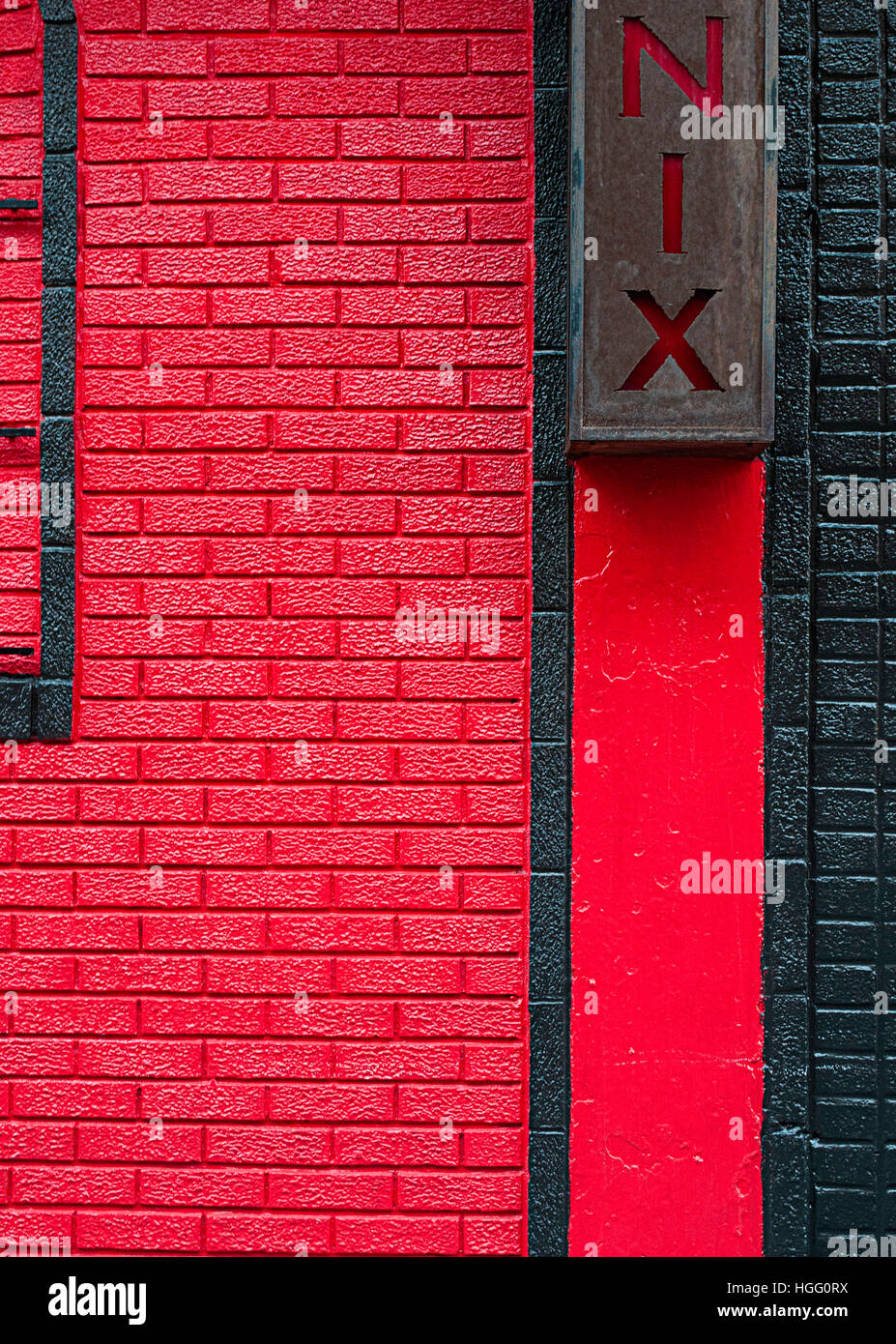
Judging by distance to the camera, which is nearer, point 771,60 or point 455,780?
point 771,60

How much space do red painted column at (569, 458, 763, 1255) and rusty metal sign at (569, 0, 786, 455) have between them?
1.04ft

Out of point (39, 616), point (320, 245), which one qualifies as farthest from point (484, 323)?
point (39, 616)

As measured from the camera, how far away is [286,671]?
2838 mm

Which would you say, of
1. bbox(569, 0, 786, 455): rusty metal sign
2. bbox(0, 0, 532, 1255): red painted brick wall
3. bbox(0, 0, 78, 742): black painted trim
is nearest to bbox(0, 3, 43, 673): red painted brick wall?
bbox(0, 0, 78, 742): black painted trim

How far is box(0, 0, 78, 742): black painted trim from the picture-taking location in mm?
2846

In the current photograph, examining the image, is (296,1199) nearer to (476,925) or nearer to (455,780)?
(476,925)

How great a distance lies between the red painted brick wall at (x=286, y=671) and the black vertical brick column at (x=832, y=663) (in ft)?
2.73

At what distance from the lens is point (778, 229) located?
2.82 m

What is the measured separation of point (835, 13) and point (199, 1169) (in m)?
4.17

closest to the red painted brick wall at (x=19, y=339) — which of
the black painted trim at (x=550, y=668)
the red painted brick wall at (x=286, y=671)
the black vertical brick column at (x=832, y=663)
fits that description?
the red painted brick wall at (x=286, y=671)

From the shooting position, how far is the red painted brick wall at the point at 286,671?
2795 millimetres

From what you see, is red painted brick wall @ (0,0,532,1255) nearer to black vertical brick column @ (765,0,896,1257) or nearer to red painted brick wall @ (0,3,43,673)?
red painted brick wall @ (0,3,43,673)

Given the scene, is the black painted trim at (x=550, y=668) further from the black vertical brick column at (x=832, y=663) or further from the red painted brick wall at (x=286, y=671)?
the black vertical brick column at (x=832, y=663)

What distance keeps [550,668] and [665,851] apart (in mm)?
681
